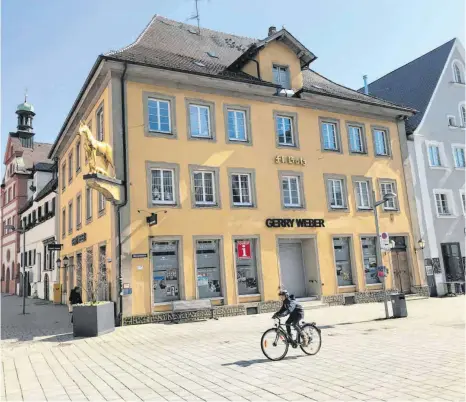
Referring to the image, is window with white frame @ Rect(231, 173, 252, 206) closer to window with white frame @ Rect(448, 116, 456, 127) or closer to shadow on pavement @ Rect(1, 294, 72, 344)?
shadow on pavement @ Rect(1, 294, 72, 344)

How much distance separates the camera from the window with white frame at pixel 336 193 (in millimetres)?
22000

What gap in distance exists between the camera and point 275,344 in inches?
357

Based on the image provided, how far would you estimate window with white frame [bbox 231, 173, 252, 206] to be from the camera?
1942 cm

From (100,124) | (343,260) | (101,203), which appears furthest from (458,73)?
(101,203)

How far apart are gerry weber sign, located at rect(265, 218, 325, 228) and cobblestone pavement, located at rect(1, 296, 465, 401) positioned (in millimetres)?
5833

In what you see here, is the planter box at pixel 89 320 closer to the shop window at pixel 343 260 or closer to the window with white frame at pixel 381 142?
the shop window at pixel 343 260

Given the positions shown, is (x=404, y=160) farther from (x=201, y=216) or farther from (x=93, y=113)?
(x=93, y=113)

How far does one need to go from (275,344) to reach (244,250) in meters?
9.96

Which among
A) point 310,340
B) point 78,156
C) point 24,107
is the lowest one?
point 310,340

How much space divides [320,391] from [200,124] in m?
14.3

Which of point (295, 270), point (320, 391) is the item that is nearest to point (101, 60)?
point (295, 270)

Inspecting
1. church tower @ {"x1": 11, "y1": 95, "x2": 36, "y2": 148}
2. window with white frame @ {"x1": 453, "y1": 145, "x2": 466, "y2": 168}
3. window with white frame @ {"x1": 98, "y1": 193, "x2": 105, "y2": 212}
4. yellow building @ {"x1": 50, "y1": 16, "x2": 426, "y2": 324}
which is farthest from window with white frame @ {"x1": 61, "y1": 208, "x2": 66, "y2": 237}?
church tower @ {"x1": 11, "y1": 95, "x2": 36, "y2": 148}

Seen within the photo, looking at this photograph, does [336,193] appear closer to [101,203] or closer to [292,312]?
[101,203]

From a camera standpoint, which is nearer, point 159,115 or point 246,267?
point 159,115
